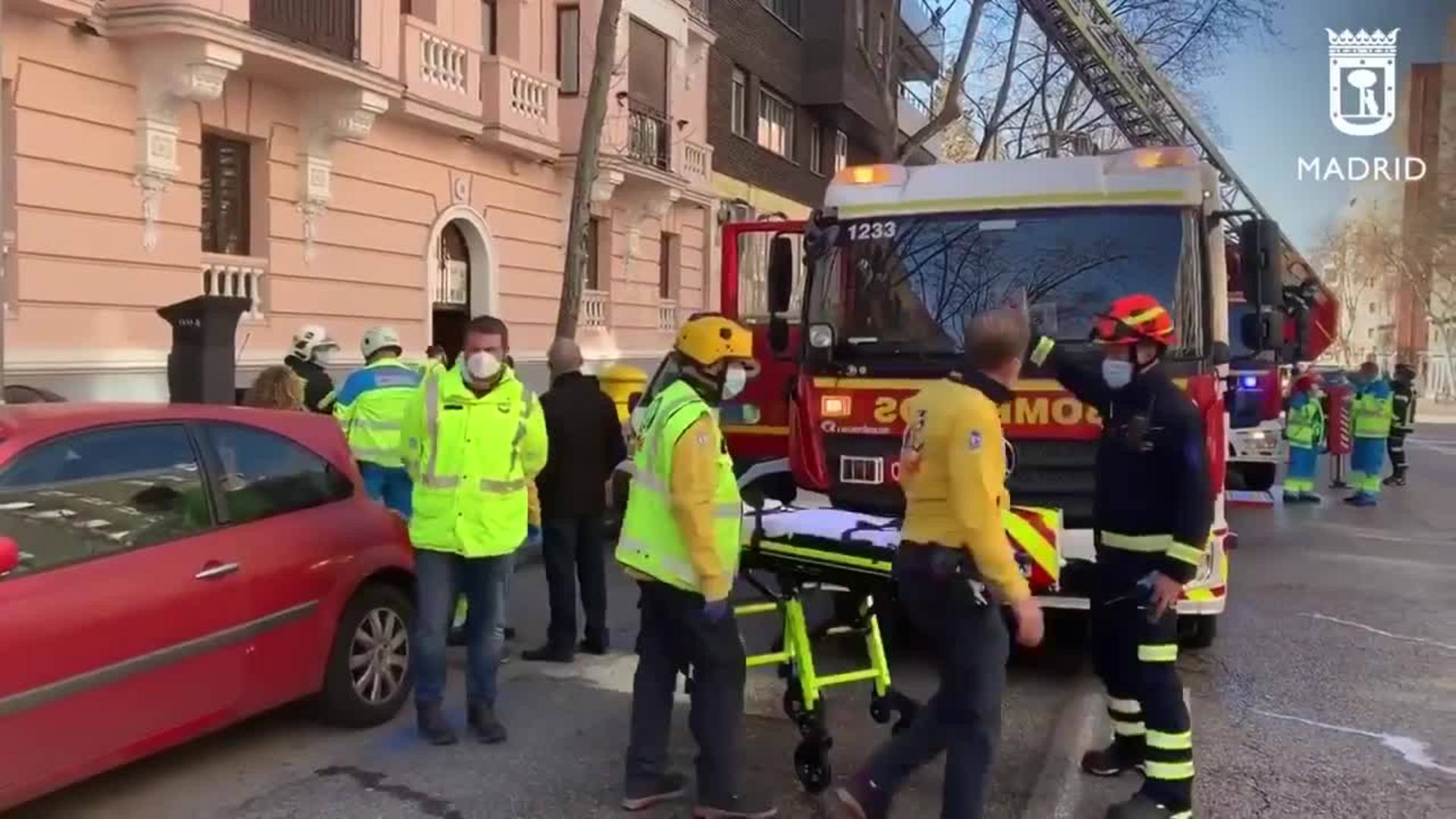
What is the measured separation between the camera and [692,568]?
4328 millimetres

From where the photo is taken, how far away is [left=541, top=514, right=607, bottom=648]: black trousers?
6910 millimetres

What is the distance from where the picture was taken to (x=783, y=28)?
1073 inches

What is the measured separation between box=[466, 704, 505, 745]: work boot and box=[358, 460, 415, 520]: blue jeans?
179 centimetres

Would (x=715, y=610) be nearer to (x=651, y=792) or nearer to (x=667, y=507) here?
(x=667, y=507)

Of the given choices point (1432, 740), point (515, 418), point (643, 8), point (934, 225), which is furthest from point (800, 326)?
point (643, 8)

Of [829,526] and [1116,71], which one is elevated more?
[1116,71]

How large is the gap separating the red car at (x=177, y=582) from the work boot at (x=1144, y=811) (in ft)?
10.4

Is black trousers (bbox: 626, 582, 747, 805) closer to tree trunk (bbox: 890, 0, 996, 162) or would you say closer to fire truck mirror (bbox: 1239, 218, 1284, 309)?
fire truck mirror (bbox: 1239, 218, 1284, 309)

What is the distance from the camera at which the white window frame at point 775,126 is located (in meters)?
26.9

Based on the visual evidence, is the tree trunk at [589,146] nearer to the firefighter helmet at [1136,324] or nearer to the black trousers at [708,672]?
the black trousers at [708,672]

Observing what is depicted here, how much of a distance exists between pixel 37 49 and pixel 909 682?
28.8 ft

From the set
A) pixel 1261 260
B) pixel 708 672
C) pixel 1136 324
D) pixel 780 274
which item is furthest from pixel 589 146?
pixel 708 672

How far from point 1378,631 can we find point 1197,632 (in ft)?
5.26

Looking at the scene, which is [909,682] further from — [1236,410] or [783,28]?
[783,28]
